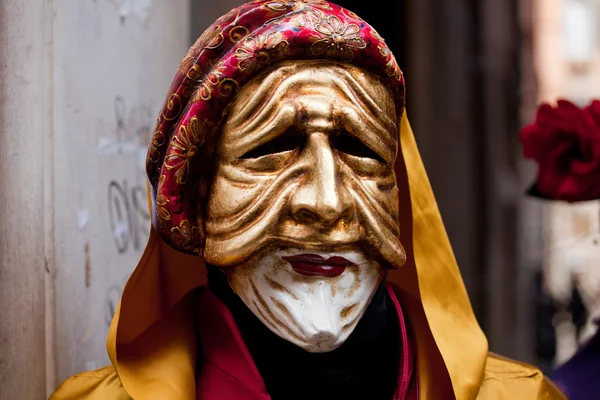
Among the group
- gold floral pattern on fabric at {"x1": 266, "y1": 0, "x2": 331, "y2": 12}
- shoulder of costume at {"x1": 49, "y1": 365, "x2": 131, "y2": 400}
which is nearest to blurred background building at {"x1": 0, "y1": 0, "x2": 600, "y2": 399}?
shoulder of costume at {"x1": 49, "y1": 365, "x2": 131, "y2": 400}

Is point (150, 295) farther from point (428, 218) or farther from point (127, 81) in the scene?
point (127, 81)

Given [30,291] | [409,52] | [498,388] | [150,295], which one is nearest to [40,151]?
[30,291]

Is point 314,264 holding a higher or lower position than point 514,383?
higher

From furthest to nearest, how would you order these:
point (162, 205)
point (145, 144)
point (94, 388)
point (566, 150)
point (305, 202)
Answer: point (145, 144) < point (566, 150) < point (94, 388) < point (162, 205) < point (305, 202)

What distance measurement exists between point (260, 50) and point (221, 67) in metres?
0.08

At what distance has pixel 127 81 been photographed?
8.05ft

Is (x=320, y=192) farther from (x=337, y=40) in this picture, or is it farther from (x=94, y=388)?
(x=94, y=388)

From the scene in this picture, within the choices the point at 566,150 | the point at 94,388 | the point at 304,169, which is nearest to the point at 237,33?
the point at 304,169

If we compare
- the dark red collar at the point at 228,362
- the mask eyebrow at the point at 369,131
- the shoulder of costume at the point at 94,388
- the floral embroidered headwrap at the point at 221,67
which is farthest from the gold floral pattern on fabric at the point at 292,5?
the shoulder of costume at the point at 94,388

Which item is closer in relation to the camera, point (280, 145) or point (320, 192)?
point (320, 192)

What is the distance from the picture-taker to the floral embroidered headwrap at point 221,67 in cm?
156

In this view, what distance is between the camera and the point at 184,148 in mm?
1572

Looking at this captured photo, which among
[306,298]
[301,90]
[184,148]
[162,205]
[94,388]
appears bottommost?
[94,388]

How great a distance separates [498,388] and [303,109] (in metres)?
0.71
